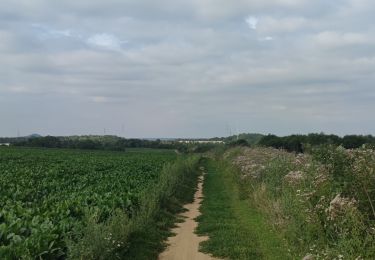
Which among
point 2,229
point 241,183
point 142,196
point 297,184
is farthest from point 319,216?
point 241,183

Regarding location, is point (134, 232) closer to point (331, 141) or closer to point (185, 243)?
point (185, 243)

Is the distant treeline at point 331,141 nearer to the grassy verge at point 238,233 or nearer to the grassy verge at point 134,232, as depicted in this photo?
the grassy verge at point 238,233

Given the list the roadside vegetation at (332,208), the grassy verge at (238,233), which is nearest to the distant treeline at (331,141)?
the roadside vegetation at (332,208)

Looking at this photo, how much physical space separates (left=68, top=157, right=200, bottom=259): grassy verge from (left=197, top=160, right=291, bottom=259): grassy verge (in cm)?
132

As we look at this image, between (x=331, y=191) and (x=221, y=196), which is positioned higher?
(x=331, y=191)

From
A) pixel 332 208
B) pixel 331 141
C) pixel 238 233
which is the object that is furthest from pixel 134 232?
pixel 332 208

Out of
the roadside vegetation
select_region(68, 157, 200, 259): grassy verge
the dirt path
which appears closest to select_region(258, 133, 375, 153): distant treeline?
the roadside vegetation

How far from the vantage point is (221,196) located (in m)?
25.4

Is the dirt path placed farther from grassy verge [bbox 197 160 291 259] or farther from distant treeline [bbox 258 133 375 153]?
distant treeline [bbox 258 133 375 153]

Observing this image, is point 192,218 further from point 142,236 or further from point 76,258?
point 76,258

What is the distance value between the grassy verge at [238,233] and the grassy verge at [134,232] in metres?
1.32

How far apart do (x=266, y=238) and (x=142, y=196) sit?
5879 millimetres

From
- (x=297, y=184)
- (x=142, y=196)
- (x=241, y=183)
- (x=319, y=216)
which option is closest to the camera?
(x=319, y=216)

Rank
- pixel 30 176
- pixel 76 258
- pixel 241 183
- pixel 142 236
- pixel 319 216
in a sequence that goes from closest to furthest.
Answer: pixel 76 258 < pixel 319 216 < pixel 142 236 < pixel 241 183 < pixel 30 176
